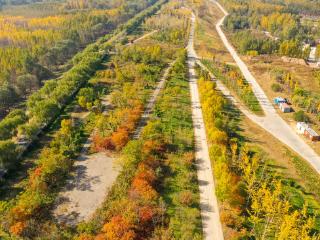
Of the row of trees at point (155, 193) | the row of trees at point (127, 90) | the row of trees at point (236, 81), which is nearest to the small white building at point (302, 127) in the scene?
the row of trees at point (236, 81)

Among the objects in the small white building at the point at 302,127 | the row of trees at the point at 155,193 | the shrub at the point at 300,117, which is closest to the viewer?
the row of trees at the point at 155,193

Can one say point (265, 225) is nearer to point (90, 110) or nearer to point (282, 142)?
point (282, 142)

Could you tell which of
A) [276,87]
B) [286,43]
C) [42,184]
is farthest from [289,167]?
[286,43]

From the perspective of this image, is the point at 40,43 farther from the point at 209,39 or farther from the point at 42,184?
the point at 42,184

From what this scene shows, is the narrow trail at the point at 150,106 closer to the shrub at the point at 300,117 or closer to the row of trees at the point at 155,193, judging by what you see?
the row of trees at the point at 155,193

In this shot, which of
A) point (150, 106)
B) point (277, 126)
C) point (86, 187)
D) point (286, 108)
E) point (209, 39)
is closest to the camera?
point (86, 187)

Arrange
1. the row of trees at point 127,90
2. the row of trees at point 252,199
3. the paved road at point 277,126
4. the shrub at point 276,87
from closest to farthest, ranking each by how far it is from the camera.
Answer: the row of trees at point 252,199
the paved road at point 277,126
the row of trees at point 127,90
the shrub at point 276,87
